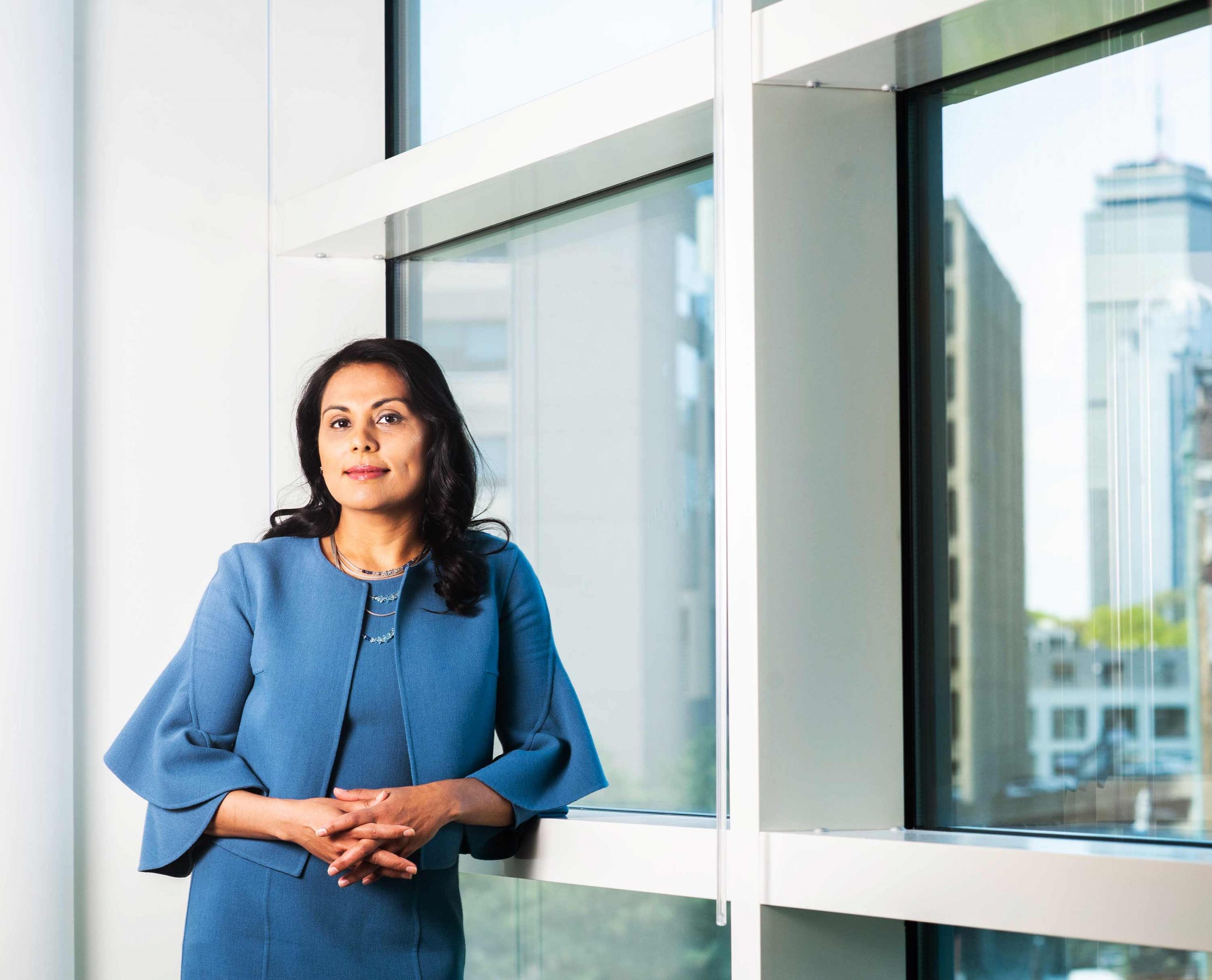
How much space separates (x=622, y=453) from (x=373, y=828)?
619 millimetres

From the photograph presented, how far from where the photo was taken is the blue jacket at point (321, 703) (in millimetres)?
1400

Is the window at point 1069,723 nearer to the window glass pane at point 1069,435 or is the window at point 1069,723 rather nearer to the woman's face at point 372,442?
the window glass pane at point 1069,435

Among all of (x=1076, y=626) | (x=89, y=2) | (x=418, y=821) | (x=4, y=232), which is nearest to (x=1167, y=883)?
(x=1076, y=626)

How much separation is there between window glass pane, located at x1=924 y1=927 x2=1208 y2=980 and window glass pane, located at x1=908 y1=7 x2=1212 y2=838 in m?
0.11

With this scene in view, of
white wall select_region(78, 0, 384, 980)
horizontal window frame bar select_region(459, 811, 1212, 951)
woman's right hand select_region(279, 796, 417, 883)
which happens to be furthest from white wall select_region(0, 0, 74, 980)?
horizontal window frame bar select_region(459, 811, 1212, 951)

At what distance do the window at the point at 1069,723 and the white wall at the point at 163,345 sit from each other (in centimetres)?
108

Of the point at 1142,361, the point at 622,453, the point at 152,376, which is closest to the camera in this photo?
the point at 1142,361

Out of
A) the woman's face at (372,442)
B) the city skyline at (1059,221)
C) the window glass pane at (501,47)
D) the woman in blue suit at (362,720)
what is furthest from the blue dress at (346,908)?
the window glass pane at (501,47)

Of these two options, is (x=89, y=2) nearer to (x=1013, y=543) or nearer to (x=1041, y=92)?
(x=1041, y=92)

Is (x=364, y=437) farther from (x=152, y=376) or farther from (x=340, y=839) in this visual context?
(x=152, y=376)

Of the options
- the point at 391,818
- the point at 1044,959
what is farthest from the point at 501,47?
the point at 1044,959

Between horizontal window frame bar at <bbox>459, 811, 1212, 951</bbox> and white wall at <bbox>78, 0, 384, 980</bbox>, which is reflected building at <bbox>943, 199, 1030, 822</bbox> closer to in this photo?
horizontal window frame bar at <bbox>459, 811, 1212, 951</bbox>

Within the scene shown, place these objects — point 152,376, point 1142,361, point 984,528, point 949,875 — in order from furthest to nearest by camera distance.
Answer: point 152,376 → point 984,528 → point 1142,361 → point 949,875

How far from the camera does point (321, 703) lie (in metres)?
1.40
